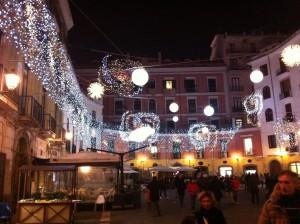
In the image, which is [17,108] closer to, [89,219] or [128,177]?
[89,219]

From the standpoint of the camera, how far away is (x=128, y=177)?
25.3 m

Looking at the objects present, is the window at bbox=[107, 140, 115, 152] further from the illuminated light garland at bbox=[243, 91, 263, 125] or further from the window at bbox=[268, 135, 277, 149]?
the window at bbox=[268, 135, 277, 149]

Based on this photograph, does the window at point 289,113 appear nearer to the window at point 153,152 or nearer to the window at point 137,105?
the window at point 153,152

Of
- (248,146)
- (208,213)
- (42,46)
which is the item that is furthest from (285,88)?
(208,213)

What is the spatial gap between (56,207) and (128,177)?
14398mm

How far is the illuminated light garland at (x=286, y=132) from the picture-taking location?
35906 millimetres

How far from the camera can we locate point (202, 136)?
45875 millimetres

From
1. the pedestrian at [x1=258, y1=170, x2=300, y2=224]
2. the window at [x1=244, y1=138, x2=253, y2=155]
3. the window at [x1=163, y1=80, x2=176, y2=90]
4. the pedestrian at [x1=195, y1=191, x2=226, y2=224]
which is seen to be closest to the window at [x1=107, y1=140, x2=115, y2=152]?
the window at [x1=163, y1=80, x2=176, y2=90]

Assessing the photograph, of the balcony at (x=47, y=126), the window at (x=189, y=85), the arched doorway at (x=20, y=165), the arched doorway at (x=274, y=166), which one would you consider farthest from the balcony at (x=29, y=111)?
the window at (x=189, y=85)

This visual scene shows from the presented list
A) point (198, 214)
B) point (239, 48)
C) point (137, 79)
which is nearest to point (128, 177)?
point (137, 79)

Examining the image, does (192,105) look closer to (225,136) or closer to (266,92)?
(225,136)

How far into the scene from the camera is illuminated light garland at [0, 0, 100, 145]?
13554mm

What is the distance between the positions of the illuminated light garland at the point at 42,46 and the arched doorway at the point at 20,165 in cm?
367

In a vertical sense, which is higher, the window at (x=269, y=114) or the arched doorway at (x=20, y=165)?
the window at (x=269, y=114)
